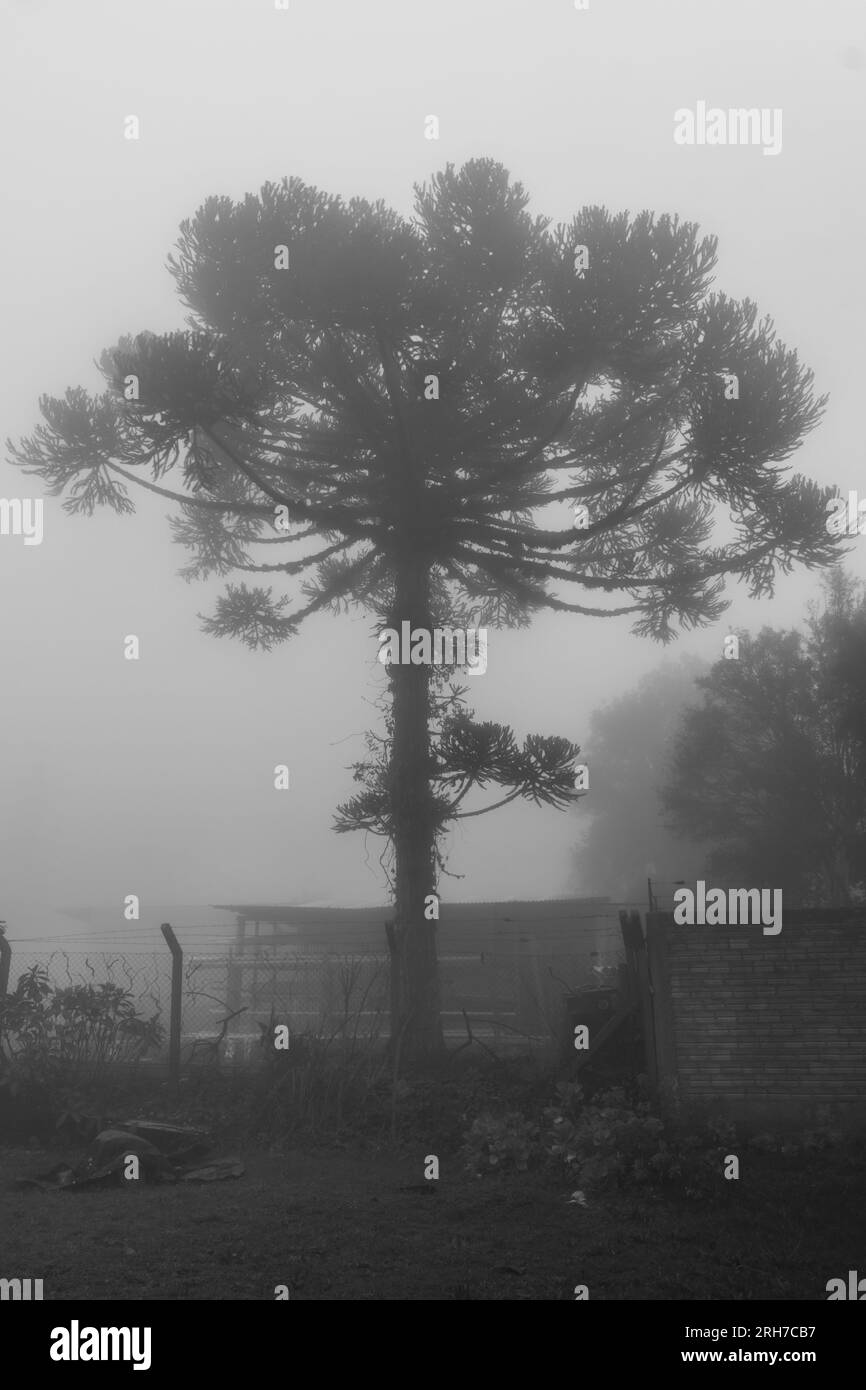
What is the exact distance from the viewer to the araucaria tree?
1232 cm

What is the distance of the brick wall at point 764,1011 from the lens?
29.2 feet

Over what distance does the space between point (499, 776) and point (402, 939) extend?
6.82ft

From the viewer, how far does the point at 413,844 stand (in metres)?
12.3

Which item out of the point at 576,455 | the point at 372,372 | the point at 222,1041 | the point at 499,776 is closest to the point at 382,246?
the point at 372,372

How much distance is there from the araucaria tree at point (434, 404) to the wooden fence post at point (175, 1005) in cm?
232

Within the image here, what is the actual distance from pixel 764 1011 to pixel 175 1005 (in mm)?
5553

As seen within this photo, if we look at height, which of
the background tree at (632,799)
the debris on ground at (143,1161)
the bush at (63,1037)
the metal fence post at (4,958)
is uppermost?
the background tree at (632,799)

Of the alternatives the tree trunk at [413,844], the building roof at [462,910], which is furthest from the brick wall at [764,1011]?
the building roof at [462,910]

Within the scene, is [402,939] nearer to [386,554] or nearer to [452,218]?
[386,554]

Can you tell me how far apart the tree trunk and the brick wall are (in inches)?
111

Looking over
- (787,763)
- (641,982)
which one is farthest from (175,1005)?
(787,763)

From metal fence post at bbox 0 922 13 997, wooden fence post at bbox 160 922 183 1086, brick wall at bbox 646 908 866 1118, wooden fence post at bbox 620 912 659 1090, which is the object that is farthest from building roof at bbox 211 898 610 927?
brick wall at bbox 646 908 866 1118

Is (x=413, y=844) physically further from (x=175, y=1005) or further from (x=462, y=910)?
(x=462, y=910)

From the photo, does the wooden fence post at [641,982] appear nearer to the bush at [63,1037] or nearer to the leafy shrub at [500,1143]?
the leafy shrub at [500,1143]
